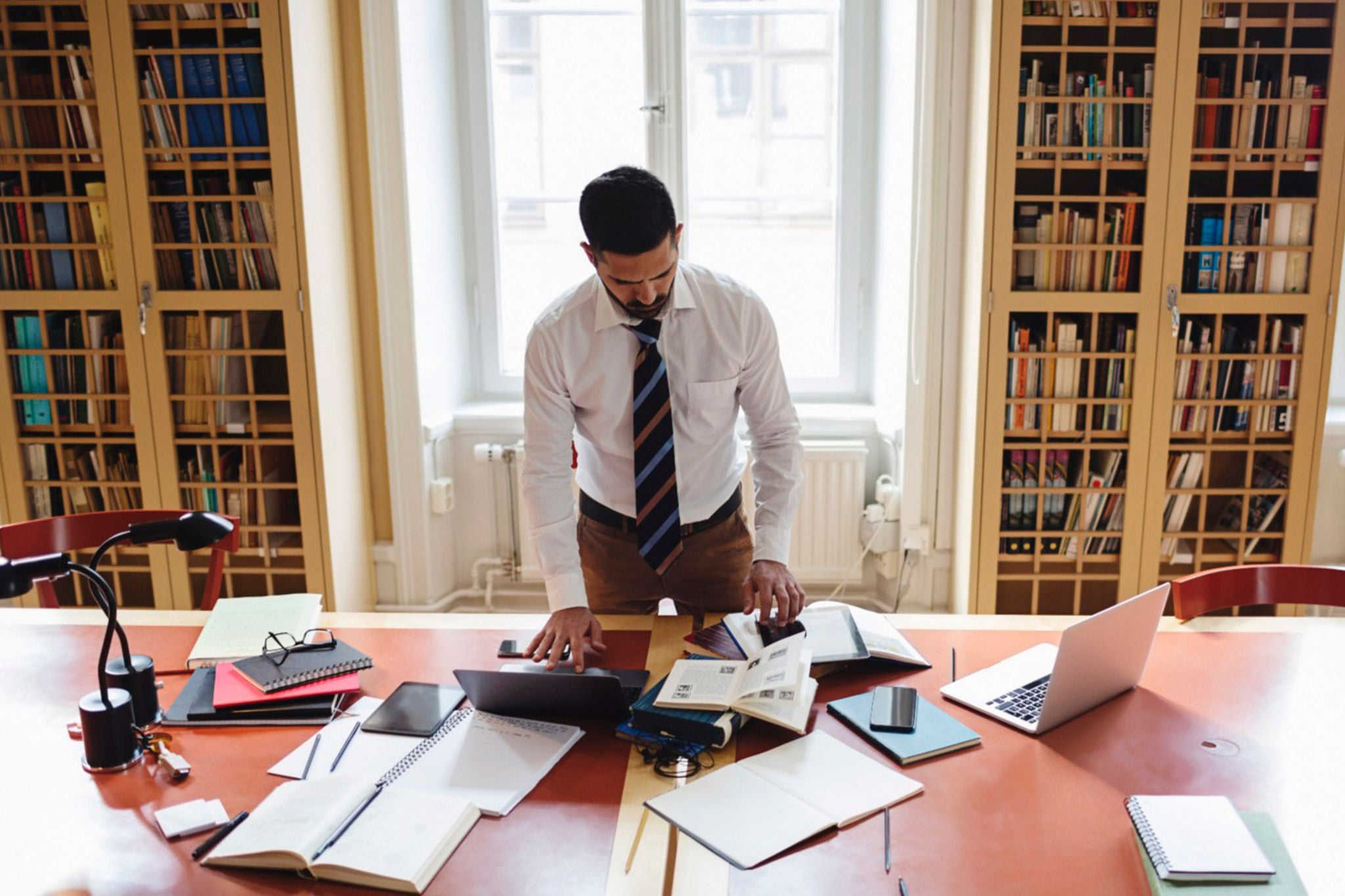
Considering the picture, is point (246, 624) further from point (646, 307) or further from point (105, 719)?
point (646, 307)

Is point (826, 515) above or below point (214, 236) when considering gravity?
below

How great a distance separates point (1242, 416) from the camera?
313cm

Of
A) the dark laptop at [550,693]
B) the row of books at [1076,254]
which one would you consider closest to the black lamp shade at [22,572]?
the dark laptop at [550,693]

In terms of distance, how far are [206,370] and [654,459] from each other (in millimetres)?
1826

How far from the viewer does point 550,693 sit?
1564 mm

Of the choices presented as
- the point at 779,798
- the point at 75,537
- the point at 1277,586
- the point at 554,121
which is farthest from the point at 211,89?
the point at 1277,586

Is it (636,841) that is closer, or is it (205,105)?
(636,841)

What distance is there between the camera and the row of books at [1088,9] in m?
2.91

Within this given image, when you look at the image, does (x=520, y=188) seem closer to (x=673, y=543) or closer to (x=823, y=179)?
(x=823, y=179)

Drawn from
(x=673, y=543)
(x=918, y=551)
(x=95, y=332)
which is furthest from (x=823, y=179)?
(x=95, y=332)

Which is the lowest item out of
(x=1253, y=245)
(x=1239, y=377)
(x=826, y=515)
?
(x=826, y=515)

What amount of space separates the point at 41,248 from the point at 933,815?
3056 millimetres

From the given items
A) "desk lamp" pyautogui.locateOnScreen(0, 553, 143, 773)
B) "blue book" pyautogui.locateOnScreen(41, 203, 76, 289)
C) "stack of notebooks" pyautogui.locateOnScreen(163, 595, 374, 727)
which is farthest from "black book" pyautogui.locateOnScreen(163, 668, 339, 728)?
"blue book" pyautogui.locateOnScreen(41, 203, 76, 289)

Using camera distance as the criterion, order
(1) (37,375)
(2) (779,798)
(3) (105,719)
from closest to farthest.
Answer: (2) (779,798) < (3) (105,719) < (1) (37,375)
